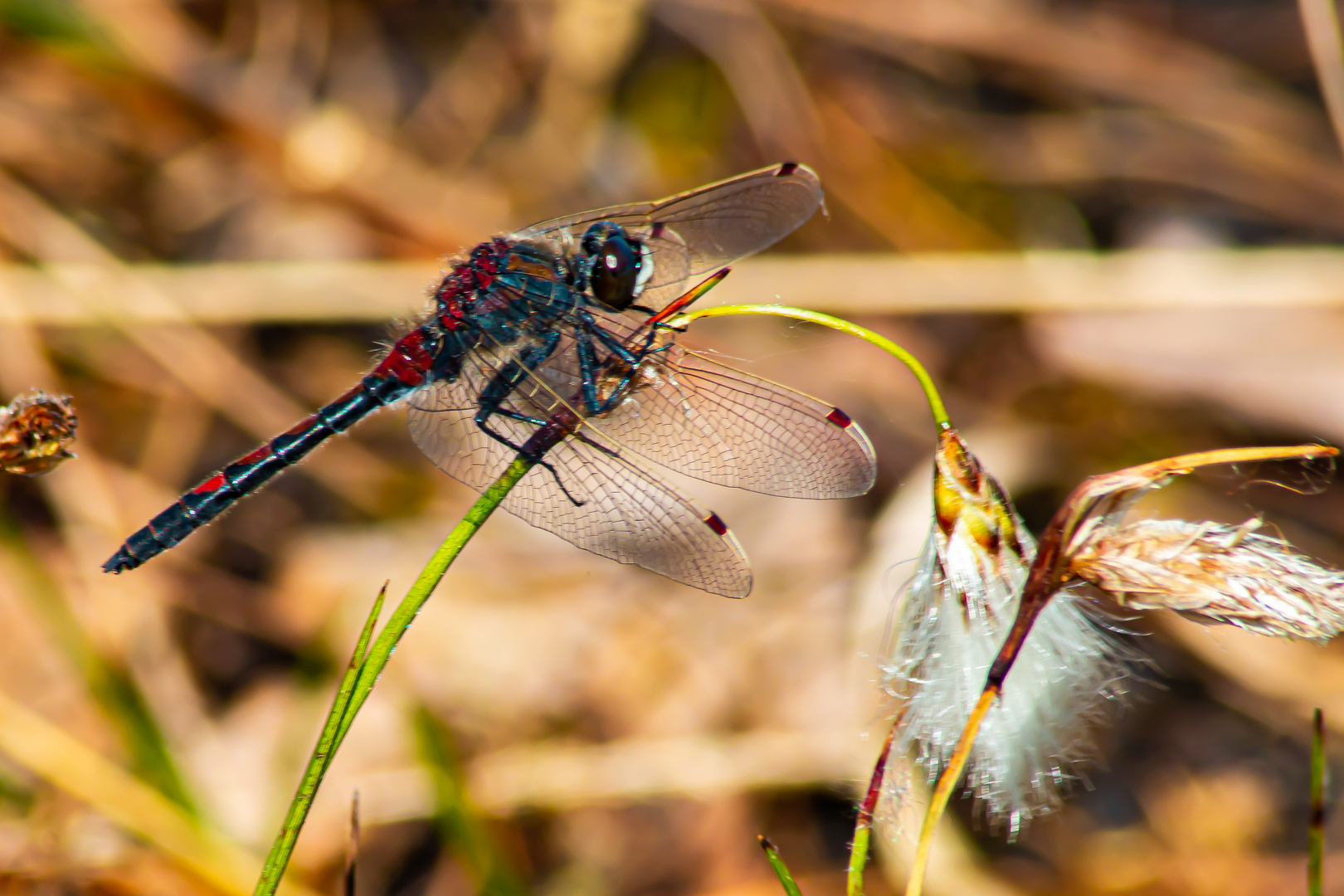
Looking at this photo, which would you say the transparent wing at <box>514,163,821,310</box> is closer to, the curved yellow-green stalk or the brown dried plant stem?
the curved yellow-green stalk

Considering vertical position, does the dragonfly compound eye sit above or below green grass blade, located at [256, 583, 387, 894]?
above

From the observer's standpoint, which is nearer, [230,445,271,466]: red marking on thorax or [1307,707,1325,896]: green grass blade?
[1307,707,1325,896]: green grass blade

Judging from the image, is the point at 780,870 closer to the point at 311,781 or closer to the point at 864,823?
the point at 864,823

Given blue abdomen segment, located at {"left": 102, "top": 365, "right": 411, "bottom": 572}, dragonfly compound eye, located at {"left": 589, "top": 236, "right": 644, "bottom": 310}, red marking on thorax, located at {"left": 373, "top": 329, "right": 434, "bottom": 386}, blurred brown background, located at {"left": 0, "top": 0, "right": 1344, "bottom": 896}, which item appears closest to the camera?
blue abdomen segment, located at {"left": 102, "top": 365, "right": 411, "bottom": 572}

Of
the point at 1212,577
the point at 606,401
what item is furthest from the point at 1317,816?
the point at 606,401

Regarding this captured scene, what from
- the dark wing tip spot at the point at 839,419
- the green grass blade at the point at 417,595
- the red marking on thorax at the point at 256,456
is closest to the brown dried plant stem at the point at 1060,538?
the green grass blade at the point at 417,595

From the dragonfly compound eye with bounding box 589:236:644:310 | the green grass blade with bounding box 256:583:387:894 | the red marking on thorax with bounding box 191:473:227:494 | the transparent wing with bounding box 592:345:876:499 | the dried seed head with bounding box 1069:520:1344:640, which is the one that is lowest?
the green grass blade with bounding box 256:583:387:894

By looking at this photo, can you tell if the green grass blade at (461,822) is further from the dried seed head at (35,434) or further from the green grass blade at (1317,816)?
the green grass blade at (1317,816)

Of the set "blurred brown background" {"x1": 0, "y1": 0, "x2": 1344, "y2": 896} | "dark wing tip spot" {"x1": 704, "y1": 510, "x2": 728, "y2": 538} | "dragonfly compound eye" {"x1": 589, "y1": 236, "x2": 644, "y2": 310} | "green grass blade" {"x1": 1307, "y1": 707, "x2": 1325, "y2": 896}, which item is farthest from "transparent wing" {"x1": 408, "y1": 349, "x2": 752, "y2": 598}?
"green grass blade" {"x1": 1307, "y1": 707, "x2": 1325, "y2": 896}

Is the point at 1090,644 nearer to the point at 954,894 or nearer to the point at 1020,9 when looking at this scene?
the point at 954,894
